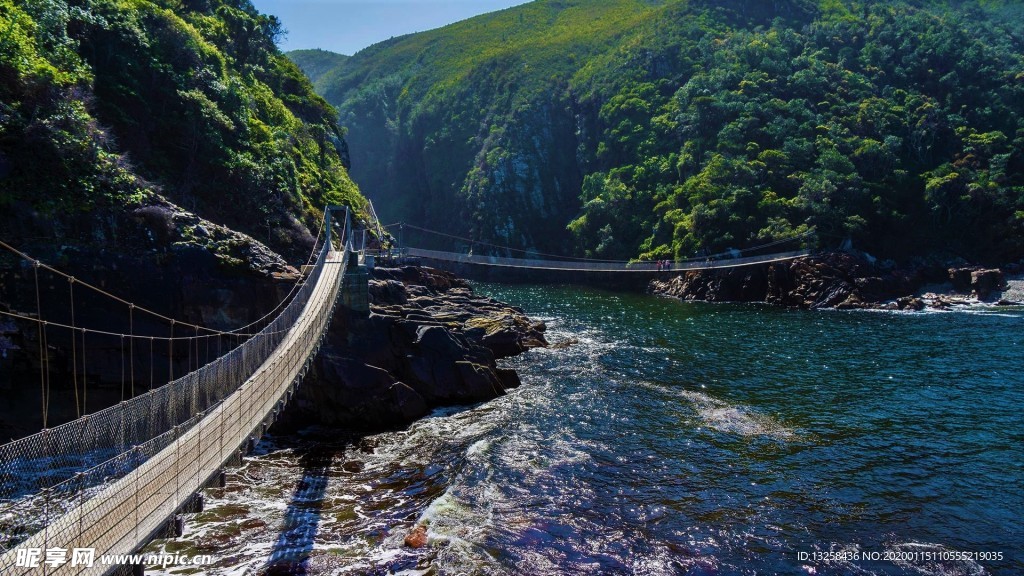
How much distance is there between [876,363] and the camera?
2792 centimetres

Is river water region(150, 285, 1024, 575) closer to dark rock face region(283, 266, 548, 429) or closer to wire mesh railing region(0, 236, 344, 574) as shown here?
dark rock face region(283, 266, 548, 429)

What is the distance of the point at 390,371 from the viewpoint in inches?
910

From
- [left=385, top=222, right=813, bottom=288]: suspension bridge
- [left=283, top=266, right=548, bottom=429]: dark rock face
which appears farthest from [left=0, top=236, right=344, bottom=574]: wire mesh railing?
[left=385, top=222, right=813, bottom=288]: suspension bridge

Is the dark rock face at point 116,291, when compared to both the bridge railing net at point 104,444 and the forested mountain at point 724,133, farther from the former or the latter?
the forested mountain at point 724,133

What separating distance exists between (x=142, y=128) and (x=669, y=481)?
29.0m

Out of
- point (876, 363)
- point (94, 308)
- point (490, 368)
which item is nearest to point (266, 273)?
point (94, 308)

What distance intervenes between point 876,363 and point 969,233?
33.6 metres

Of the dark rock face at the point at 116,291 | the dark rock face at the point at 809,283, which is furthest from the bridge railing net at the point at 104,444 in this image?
the dark rock face at the point at 809,283

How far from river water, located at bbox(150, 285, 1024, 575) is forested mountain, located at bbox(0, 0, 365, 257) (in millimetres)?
11809

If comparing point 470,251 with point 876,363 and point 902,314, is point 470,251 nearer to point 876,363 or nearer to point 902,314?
point 902,314

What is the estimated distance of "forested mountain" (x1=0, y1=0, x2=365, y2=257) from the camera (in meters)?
21.4

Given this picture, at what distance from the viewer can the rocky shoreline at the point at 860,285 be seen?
44.7m

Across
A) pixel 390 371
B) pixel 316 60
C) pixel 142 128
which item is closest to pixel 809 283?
pixel 390 371

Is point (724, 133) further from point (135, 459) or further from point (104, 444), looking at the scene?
point (135, 459)
